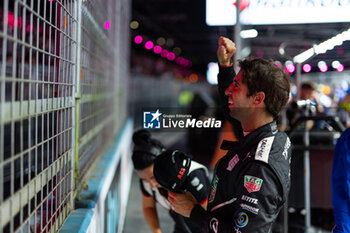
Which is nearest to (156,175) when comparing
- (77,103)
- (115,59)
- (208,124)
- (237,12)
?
(208,124)

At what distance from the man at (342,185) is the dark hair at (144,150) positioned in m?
0.95

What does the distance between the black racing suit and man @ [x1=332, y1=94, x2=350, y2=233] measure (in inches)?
17.8

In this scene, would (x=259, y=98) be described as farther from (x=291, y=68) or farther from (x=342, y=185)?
(x=291, y=68)

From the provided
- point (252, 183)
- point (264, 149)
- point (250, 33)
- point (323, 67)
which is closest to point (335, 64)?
point (323, 67)

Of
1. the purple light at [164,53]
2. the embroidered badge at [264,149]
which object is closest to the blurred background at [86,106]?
the embroidered badge at [264,149]

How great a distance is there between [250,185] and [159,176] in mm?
561

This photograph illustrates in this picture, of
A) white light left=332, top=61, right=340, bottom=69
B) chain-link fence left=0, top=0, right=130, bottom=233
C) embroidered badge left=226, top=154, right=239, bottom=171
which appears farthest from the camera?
white light left=332, top=61, right=340, bottom=69

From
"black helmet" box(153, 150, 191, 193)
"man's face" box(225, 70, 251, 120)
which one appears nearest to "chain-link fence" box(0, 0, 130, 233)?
"black helmet" box(153, 150, 191, 193)

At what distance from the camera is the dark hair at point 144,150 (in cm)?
215

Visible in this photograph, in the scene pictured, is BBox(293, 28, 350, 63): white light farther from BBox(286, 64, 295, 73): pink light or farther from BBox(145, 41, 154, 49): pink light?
BBox(145, 41, 154, 49): pink light

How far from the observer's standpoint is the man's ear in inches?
58.9

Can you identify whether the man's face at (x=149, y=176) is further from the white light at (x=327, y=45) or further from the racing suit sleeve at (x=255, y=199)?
the white light at (x=327, y=45)

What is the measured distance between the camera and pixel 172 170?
178 centimetres

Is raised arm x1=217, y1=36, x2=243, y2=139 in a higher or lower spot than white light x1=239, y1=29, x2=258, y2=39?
lower
